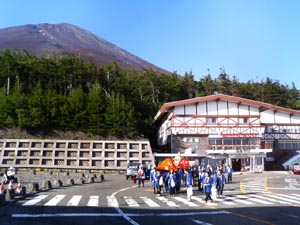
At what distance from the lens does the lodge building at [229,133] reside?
48.4 m

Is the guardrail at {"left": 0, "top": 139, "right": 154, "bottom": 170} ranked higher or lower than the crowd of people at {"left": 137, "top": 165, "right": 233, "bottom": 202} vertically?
higher

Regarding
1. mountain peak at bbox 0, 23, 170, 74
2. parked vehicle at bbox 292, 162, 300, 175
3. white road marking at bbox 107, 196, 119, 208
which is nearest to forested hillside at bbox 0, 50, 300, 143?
parked vehicle at bbox 292, 162, 300, 175

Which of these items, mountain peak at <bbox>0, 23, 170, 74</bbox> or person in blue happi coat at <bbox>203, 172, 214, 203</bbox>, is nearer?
person in blue happi coat at <bbox>203, 172, 214, 203</bbox>

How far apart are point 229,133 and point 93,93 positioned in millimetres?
20361

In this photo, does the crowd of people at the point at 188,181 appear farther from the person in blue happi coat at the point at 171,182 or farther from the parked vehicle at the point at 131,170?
the parked vehicle at the point at 131,170

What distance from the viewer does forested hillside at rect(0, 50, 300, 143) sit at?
5288 cm

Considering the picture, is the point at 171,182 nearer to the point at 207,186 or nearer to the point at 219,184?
the point at 219,184

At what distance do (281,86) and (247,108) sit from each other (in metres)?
29.5

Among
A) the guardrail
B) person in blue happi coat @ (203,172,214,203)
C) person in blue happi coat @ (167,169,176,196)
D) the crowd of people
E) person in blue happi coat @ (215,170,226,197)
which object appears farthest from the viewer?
the guardrail

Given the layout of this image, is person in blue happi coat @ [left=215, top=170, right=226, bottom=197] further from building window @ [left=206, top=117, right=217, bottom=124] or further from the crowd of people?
building window @ [left=206, top=117, right=217, bottom=124]

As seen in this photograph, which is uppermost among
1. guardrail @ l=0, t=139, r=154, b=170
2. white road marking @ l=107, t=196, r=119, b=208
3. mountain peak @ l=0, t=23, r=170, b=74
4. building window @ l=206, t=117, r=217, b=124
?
mountain peak @ l=0, t=23, r=170, b=74

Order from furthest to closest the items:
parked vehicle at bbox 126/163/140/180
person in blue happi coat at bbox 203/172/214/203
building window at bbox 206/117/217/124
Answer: building window at bbox 206/117/217/124, parked vehicle at bbox 126/163/140/180, person in blue happi coat at bbox 203/172/214/203

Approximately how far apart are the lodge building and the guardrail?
5.24m

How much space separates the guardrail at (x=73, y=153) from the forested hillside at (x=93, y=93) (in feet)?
11.2
